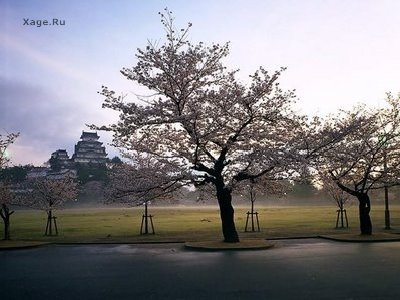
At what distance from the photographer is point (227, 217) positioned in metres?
21.1

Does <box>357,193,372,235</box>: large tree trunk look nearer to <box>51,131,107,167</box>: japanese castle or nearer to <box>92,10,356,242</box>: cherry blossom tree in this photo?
<box>92,10,356,242</box>: cherry blossom tree

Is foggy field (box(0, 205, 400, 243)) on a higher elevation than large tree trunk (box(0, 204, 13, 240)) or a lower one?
lower

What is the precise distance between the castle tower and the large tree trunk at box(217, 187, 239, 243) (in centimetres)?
10829

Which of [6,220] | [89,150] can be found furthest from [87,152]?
[6,220]

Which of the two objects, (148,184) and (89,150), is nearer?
(148,184)

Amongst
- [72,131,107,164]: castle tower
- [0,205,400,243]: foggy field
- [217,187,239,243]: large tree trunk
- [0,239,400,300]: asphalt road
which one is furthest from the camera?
[72,131,107,164]: castle tower

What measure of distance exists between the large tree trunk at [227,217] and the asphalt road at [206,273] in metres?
2.70

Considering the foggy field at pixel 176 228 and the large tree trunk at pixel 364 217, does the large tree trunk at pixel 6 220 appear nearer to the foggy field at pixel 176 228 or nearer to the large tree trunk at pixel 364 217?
the foggy field at pixel 176 228

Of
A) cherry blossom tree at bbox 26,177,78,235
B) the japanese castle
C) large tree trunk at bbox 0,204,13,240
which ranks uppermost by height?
the japanese castle

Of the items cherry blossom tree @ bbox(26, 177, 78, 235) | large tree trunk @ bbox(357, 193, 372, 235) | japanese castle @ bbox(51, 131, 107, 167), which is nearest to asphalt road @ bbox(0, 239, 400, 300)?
large tree trunk @ bbox(357, 193, 372, 235)

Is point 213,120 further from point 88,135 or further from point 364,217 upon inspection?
point 88,135

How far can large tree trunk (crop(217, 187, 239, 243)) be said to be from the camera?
2055cm

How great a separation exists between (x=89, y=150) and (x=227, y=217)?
112 m

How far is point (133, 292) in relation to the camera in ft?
32.5
